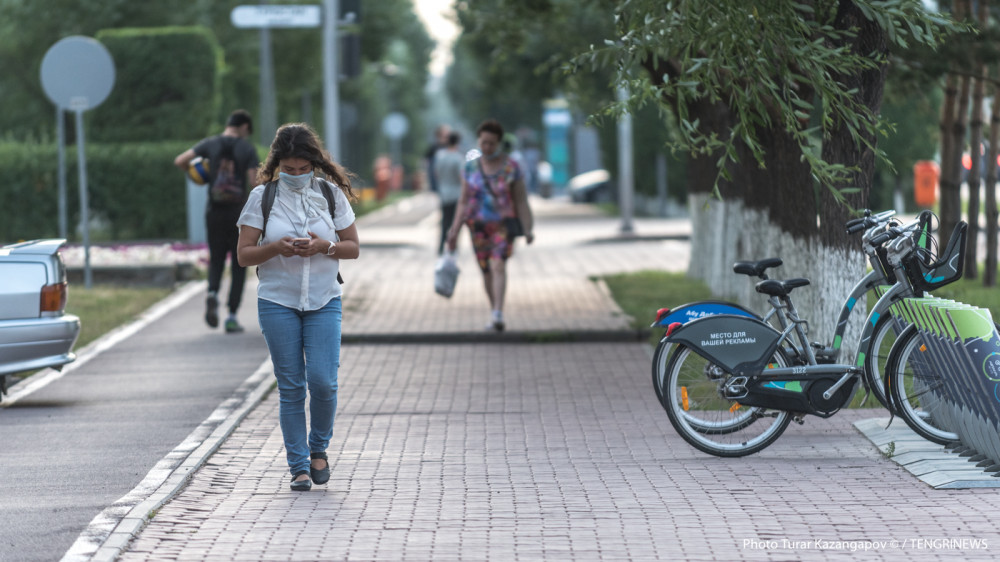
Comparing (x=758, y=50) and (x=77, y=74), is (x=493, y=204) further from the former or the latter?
(x=77, y=74)

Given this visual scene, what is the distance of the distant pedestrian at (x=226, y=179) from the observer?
1219cm

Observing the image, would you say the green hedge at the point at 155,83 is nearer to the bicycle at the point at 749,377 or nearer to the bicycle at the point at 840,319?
the bicycle at the point at 840,319

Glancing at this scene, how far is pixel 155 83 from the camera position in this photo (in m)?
24.5

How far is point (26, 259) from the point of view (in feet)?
29.7

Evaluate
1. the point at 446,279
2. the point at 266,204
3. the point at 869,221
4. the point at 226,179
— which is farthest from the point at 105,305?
the point at 869,221

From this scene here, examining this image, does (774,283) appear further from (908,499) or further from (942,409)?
(908,499)

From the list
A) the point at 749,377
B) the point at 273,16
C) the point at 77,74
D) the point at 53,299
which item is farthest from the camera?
the point at 273,16

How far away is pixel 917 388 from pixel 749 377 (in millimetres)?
825

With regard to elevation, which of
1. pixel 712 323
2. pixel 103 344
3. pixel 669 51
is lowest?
pixel 103 344

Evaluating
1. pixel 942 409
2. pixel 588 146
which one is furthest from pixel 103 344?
pixel 588 146

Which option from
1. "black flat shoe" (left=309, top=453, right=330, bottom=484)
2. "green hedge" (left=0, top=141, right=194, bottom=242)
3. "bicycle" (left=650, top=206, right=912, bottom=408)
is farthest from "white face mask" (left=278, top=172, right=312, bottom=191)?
"green hedge" (left=0, top=141, right=194, bottom=242)

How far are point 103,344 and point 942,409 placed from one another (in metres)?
7.34

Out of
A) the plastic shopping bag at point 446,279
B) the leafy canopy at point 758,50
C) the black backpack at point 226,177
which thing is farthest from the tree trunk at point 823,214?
the black backpack at point 226,177

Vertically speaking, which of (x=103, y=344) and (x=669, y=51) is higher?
(x=669, y=51)
